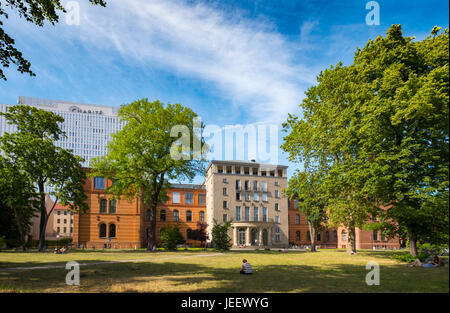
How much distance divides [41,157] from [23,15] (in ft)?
103

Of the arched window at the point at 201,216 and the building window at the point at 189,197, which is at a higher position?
the building window at the point at 189,197

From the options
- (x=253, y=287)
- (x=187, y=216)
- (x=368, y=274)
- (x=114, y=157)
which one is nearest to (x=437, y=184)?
(x=368, y=274)

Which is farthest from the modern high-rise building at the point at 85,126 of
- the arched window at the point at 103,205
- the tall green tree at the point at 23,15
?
the tall green tree at the point at 23,15

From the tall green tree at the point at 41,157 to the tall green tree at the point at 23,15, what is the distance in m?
29.4

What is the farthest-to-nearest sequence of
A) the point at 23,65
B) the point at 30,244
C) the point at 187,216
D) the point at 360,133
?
the point at 187,216 → the point at 30,244 → the point at 23,65 → the point at 360,133

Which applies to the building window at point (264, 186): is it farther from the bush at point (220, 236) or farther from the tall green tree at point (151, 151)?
the bush at point (220, 236)

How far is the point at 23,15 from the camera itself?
1115cm

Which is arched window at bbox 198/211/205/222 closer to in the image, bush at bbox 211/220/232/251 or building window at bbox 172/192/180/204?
building window at bbox 172/192/180/204

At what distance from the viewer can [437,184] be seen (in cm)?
495

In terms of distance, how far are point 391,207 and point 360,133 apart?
8.23 ft

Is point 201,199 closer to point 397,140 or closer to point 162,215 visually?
point 162,215

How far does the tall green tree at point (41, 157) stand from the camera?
121 feet

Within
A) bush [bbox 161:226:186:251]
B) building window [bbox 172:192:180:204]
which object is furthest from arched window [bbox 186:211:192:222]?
bush [bbox 161:226:186:251]
